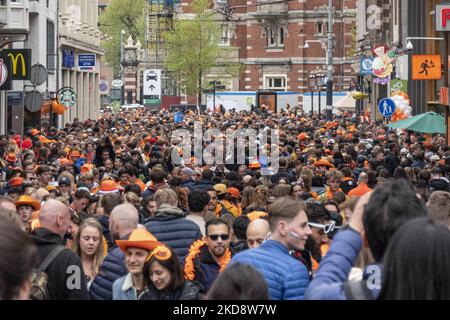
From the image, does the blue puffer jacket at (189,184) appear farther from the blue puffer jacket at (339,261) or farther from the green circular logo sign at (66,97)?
the green circular logo sign at (66,97)

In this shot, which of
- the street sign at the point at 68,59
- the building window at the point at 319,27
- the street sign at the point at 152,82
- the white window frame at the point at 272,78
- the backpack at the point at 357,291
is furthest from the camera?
the white window frame at the point at 272,78

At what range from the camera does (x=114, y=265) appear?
9.39 m

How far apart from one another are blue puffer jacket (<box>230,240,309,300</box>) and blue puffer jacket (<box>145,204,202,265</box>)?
3.20m

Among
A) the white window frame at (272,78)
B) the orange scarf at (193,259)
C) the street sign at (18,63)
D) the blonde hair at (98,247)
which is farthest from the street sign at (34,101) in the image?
the white window frame at (272,78)

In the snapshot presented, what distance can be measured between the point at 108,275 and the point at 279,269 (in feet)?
7.81

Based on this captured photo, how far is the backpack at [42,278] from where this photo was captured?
7695mm

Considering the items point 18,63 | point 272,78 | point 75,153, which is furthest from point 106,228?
point 272,78

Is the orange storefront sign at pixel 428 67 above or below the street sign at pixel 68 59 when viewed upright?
below

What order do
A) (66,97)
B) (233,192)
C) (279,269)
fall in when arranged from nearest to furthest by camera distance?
(279,269)
(233,192)
(66,97)

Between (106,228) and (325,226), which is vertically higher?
(325,226)

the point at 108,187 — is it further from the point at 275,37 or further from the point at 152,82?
the point at 275,37

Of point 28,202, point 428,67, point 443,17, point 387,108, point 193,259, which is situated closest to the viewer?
point 193,259

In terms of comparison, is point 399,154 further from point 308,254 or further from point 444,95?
point 308,254

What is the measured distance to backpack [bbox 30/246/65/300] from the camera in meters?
7.70
